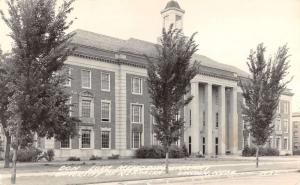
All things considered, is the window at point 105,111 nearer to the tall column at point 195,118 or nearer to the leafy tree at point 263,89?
the tall column at point 195,118

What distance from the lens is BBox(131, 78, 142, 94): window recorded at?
46.4m

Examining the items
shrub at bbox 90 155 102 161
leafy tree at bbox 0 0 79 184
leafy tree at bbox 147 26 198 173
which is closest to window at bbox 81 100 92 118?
shrub at bbox 90 155 102 161

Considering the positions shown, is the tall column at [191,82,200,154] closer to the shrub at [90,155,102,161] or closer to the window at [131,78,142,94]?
the window at [131,78,142,94]

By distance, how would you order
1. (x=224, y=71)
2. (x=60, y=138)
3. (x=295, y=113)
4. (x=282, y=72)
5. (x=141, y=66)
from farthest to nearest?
(x=295, y=113) → (x=224, y=71) → (x=141, y=66) → (x=282, y=72) → (x=60, y=138)

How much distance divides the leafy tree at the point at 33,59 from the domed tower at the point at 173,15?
3760cm

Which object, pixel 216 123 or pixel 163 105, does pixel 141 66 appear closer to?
pixel 216 123

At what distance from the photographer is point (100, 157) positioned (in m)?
41.8

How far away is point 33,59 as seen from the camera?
17.3 metres

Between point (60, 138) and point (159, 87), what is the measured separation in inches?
346

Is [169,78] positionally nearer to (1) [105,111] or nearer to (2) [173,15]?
(1) [105,111]

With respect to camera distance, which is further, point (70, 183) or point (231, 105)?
point (231, 105)

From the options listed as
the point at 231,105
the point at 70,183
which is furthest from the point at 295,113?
the point at 70,183

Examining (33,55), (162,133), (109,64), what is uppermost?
(109,64)

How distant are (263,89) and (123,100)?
1753cm
